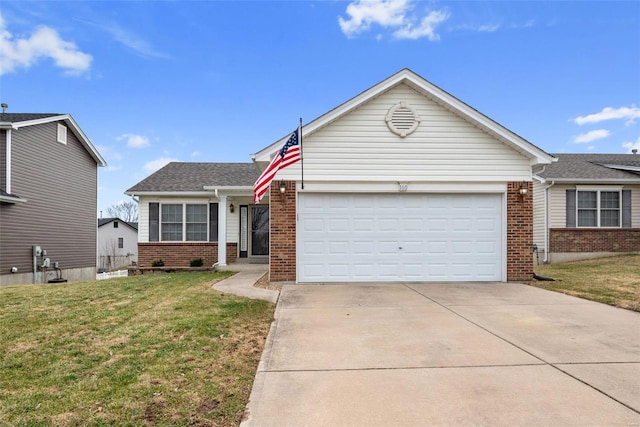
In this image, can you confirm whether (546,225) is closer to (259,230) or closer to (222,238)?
(259,230)

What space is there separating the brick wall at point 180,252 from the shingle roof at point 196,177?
2192 millimetres

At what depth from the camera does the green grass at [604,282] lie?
7.56 m

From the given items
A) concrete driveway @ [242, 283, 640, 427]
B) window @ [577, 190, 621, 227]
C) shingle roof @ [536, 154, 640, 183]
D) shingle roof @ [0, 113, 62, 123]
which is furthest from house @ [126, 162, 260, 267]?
window @ [577, 190, 621, 227]

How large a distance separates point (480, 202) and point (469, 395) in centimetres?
723

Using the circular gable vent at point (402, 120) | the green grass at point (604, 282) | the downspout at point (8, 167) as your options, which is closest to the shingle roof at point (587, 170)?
the green grass at point (604, 282)

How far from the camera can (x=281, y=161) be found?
337 inches

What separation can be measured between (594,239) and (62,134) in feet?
74.6

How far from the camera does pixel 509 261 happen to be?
380 inches

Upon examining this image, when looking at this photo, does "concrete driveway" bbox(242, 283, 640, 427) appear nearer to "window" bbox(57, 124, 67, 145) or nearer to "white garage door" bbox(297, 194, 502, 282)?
"white garage door" bbox(297, 194, 502, 282)

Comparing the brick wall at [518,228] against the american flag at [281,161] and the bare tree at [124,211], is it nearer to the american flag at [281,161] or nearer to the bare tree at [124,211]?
the american flag at [281,161]

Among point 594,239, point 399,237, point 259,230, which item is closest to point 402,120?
point 399,237

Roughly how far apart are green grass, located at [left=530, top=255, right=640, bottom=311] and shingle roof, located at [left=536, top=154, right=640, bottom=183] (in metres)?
3.43

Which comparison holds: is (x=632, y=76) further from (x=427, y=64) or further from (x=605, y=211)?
(x=427, y=64)

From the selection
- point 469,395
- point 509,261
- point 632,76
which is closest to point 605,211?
point 632,76
